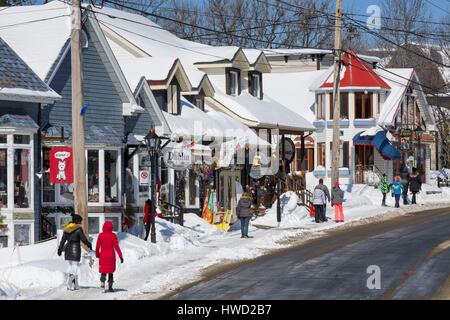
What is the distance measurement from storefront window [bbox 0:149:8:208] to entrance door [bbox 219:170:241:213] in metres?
17.0

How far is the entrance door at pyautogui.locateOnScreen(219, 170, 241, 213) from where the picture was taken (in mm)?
44594

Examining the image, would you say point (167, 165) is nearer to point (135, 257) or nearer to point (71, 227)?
point (135, 257)

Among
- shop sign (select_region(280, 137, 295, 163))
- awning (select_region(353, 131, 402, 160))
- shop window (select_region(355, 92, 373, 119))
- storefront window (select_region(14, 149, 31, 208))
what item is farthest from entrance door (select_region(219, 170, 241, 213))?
shop window (select_region(355, 92, 373, 119))

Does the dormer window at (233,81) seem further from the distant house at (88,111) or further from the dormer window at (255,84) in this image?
the distant house at (88,111)

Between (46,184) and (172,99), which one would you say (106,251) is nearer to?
(46,184)

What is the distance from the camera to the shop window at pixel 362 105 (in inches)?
2571

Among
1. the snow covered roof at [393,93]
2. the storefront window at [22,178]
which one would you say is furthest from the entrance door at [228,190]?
the snow covered roof at [393,93]

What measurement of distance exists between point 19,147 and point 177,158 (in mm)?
9485

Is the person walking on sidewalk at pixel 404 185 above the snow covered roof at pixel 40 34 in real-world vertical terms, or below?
below

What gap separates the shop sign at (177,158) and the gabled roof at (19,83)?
8.01 metres

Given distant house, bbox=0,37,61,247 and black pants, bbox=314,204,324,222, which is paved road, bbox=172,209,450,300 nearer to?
distant house, bbox=0,37,61,247

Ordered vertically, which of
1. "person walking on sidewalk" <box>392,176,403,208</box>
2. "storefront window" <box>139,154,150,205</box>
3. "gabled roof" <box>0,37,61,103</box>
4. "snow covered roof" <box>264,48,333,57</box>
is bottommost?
"person walking on sidewalk" <box>392,176,403,208</box>

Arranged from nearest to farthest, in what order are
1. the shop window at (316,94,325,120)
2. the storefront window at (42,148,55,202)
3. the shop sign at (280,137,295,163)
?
the storefront window at (42,148,55,202), the shop sign at (280,137,295,163), the shop window at (316,94,325,120)
